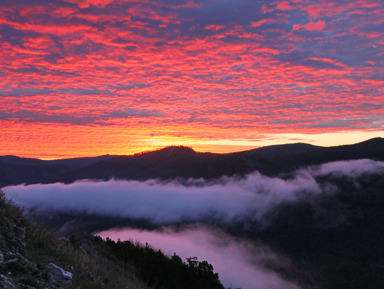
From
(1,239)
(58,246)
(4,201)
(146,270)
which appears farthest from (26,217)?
(146,270)

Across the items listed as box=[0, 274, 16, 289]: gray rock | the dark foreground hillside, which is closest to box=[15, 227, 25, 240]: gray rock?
the dark foreground hillside

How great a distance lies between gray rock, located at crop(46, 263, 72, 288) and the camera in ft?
22.5

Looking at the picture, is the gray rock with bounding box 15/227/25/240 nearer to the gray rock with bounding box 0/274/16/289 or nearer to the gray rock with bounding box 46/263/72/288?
the gray rock with bounding box 46/263/72/288

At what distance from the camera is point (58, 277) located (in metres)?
7.07

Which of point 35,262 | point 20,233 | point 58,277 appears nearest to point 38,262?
point 35,262

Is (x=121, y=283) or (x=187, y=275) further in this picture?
(x=187, y=275)

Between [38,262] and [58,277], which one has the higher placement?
[38,262]

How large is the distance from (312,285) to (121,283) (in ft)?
673

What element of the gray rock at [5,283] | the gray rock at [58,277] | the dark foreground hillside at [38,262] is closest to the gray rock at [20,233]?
the dark foreground hillside at [38,262]

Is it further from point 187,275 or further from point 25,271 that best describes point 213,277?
point 25,271

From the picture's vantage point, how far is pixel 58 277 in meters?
7.07

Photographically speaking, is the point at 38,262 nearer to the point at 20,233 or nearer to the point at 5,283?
the point at 20,233

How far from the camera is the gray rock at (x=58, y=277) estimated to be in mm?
6867

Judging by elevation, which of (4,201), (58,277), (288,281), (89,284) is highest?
(4,201)
